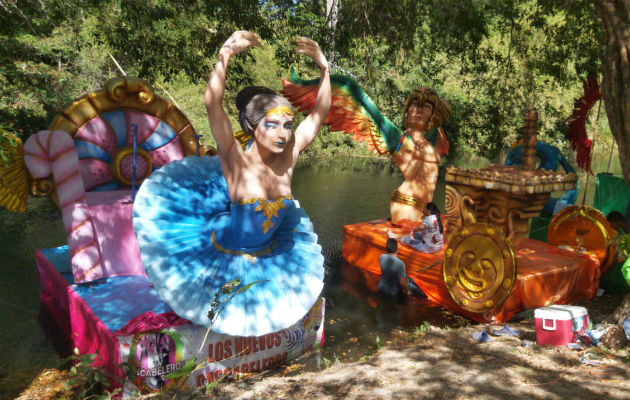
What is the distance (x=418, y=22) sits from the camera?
777 centimetres

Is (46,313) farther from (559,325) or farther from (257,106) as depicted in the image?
(559,325)

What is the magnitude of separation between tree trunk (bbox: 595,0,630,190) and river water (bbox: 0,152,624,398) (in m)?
2.65

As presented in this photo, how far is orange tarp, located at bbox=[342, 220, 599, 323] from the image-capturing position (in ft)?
16.8

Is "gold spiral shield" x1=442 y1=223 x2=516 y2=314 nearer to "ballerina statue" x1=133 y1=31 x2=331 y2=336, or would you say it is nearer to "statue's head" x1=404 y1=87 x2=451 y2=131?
"ballerina statue" x1=133 y1=31 x2=331 y2=336

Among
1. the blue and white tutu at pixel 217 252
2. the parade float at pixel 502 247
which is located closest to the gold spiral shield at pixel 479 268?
the parade float at pixel 502 247

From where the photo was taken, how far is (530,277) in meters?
5.13

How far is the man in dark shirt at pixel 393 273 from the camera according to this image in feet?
20.2

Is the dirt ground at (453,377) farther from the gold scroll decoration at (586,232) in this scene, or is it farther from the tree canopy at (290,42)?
the tree canopy at (290,42)

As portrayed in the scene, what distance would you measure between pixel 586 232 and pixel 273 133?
4.77 m

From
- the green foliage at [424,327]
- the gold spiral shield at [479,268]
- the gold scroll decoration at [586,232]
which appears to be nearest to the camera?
the gold spiral shield at [479,268]

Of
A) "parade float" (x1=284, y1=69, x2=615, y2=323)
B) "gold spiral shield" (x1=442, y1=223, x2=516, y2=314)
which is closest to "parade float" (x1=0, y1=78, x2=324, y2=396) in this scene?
"gold spiral shield" (x1=442, y1=223, x2=516, y2=314)

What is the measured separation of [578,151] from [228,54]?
23.7ft

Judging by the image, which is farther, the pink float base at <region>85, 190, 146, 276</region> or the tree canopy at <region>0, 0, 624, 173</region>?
the tree canopy at <region>0, 0, 624, 173</region>

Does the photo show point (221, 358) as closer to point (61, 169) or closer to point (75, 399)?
point (75, 399)
